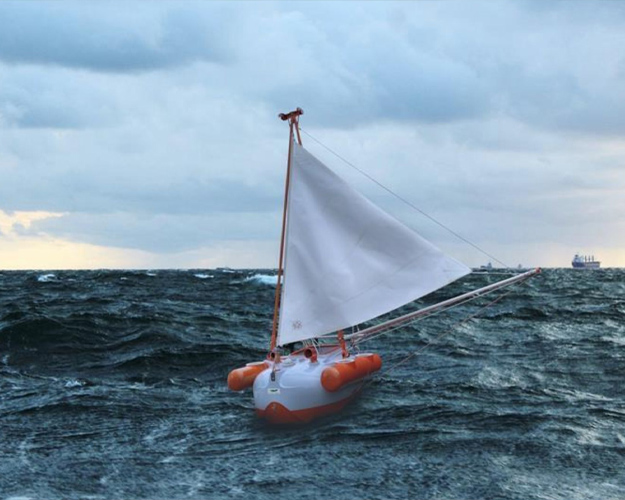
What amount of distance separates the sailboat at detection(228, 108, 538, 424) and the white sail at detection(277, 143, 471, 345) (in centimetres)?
2

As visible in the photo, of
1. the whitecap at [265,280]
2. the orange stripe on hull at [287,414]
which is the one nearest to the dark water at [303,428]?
the orange stripe on hull at [287,414]

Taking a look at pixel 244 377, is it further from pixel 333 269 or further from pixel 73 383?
pixel 73 383

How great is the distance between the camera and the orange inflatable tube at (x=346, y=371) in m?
16.1

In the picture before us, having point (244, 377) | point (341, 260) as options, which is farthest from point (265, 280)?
point (341, 260)

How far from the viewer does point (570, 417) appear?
17.2 m

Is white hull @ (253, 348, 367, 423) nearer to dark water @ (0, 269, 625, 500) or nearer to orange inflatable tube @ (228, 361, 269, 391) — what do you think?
dark water @ (0, 269, 625, 500)

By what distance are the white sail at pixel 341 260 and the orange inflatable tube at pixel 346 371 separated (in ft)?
2.86

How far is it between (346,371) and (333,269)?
220cm

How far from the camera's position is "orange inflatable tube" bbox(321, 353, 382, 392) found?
16.1m

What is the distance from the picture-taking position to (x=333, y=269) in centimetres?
1708

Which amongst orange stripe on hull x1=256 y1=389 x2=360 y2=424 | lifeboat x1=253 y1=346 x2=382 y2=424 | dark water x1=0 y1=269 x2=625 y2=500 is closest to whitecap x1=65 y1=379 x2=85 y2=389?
dark water x1=0 y1=269 x2=625 y2=500

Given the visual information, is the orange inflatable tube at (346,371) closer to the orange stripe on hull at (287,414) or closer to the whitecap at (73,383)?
the orange stripe on hull at (287,414)

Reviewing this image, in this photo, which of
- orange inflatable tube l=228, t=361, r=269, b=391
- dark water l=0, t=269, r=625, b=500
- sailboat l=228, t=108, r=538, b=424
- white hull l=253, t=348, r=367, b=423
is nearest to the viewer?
dark water l=0, t=269, r=625, b=500

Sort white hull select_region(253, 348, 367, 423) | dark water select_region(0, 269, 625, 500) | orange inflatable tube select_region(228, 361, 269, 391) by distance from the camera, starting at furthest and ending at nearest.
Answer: orange inflatable tube select_region(228, 361, 269, 391), white hull select_region(253, 348, 367, 423), dark water select_region(0, 269, 625, 500)
